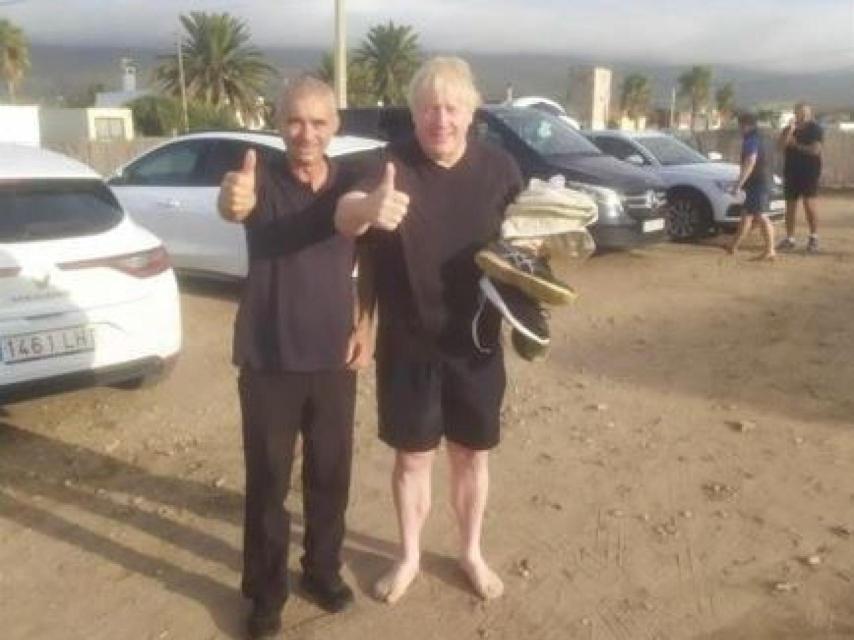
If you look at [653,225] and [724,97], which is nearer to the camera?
[653,225]

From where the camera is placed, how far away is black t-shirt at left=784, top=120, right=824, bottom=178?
1149cm

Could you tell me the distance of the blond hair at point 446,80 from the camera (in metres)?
2.93

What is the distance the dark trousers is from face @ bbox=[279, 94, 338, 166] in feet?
2.34

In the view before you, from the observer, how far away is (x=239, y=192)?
9.32ft

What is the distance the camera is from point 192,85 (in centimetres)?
5547

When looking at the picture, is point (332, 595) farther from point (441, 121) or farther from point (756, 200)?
point (756, 200)

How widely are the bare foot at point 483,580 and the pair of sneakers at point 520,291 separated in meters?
0.88

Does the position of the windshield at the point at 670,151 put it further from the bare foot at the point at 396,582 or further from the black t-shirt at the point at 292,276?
the black t-shirt at the point at 292,276

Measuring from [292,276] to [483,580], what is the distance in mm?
1355

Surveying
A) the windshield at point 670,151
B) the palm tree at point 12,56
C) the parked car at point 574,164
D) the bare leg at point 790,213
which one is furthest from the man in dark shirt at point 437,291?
the palm tree at point 12,56

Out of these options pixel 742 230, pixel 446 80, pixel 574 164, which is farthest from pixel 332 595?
pixel 742 230

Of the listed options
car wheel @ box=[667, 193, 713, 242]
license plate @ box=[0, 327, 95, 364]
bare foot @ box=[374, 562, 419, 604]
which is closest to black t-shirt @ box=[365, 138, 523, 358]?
bare foot @ box=[374, 562, 419, 604]

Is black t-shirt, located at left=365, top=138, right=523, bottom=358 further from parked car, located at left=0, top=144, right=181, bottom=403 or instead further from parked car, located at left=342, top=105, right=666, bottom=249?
parked car, located at left=342, top=105, right=666, bottom=249

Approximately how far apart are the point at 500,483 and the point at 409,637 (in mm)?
1381
